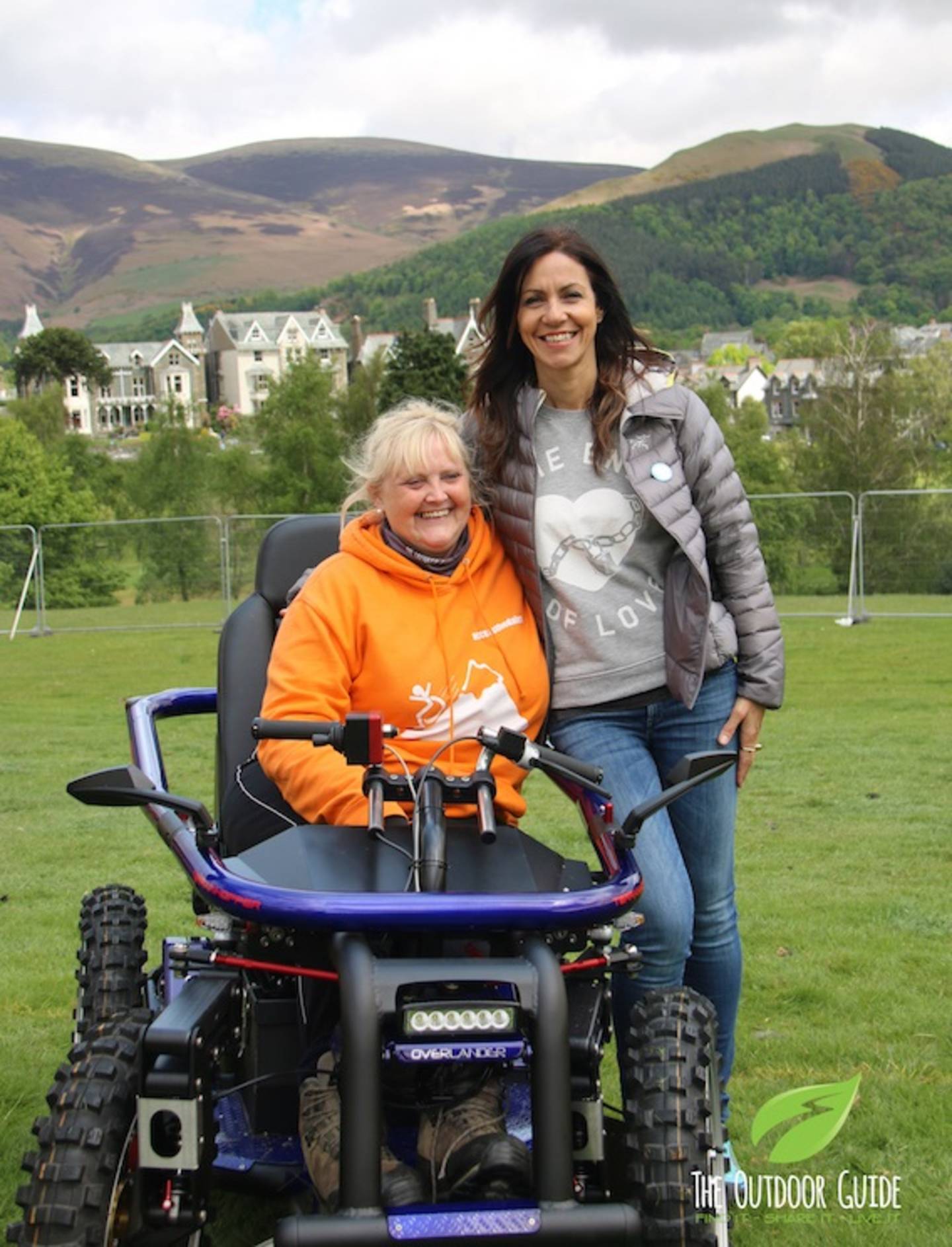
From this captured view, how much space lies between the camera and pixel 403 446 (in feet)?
12.5

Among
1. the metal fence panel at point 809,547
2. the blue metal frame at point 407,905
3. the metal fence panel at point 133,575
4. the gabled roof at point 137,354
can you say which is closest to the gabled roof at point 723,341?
the gabled roof at point 137,354

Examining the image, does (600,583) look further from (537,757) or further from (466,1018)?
(466,1018)

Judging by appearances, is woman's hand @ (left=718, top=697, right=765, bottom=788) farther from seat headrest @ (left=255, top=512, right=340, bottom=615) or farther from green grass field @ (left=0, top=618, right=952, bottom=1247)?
seat headrest @ (left=255, top=512, right=340, bottom=615)

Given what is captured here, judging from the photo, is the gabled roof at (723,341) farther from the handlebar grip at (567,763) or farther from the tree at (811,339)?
the handlebar grip at (567,763)

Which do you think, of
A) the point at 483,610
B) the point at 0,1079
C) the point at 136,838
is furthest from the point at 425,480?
the point at 136,838

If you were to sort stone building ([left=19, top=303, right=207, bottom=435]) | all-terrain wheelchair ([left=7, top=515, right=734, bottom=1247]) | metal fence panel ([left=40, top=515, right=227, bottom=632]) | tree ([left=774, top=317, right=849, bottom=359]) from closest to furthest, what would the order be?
1. all-terrain wheelchair ([left=7, top=515, right=734, bottom=1247])
2. metal fence panel ([left=40, top=515, right=227, bottom=632])
3. tree ([left=774, top=317, right=849, bottom=359])
4. stone building ([left=19, top=303, right=207, bottom=435])

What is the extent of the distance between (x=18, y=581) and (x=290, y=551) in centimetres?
1720

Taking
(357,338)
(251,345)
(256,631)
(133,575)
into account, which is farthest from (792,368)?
(256,631)

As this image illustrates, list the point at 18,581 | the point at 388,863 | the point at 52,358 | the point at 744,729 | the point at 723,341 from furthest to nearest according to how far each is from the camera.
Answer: the point at 723,341 → the point at 52,358 → the point at 18,581 → the point at 744,729 → the point at 388,863

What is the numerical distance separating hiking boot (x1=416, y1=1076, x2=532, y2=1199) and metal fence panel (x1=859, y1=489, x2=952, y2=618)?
1656cm

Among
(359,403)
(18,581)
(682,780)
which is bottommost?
(359,403)

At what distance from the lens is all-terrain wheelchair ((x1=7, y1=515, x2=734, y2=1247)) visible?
2838 mm

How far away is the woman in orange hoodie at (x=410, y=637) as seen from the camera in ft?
11.9

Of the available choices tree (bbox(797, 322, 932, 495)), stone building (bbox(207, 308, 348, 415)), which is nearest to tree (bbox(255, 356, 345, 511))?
tree (bbox(797, 322, 932, 495))
